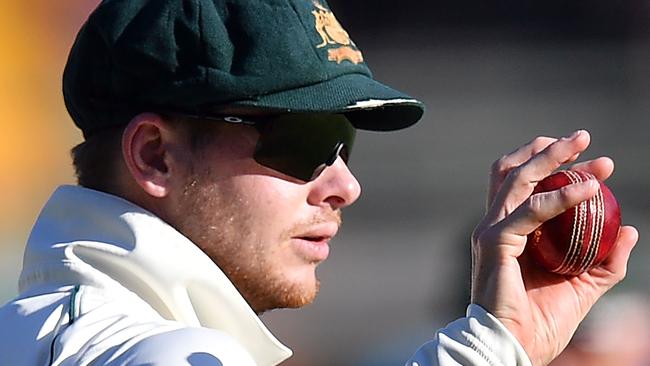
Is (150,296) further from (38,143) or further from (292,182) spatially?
(38,143)

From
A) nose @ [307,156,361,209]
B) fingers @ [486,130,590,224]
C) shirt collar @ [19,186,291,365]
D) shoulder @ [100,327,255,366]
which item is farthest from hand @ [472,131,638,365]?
shoulder @ [100,327,255,366]

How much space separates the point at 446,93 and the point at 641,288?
1771 millimetres

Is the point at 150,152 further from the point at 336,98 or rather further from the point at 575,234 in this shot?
the point at 575,234

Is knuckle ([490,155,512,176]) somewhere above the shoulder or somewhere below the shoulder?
above

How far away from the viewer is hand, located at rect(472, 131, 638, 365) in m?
1.78

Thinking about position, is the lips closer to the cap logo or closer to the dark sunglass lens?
the dark sunglass lens

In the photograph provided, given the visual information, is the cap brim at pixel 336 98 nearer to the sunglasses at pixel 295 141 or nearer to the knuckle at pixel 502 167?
the sunglasses at pixel 295 141

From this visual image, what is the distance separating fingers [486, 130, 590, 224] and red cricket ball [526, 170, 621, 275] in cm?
10

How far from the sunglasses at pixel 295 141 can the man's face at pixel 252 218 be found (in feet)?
0.04

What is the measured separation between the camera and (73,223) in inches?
70.6

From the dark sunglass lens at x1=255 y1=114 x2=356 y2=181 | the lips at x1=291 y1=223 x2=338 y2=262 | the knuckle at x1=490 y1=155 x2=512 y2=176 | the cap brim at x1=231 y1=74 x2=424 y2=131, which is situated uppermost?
the cap brim at x1=231 y1=74 x2=424 y2=131

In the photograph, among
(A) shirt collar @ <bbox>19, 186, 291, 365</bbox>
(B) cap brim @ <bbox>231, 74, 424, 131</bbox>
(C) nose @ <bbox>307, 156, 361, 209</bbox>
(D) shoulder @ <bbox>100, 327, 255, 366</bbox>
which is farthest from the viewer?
(C) nose @ <bbox>307, 156, 361, 209</bbox>

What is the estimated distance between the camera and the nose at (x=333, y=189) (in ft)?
6.35

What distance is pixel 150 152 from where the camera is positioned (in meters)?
1.89
